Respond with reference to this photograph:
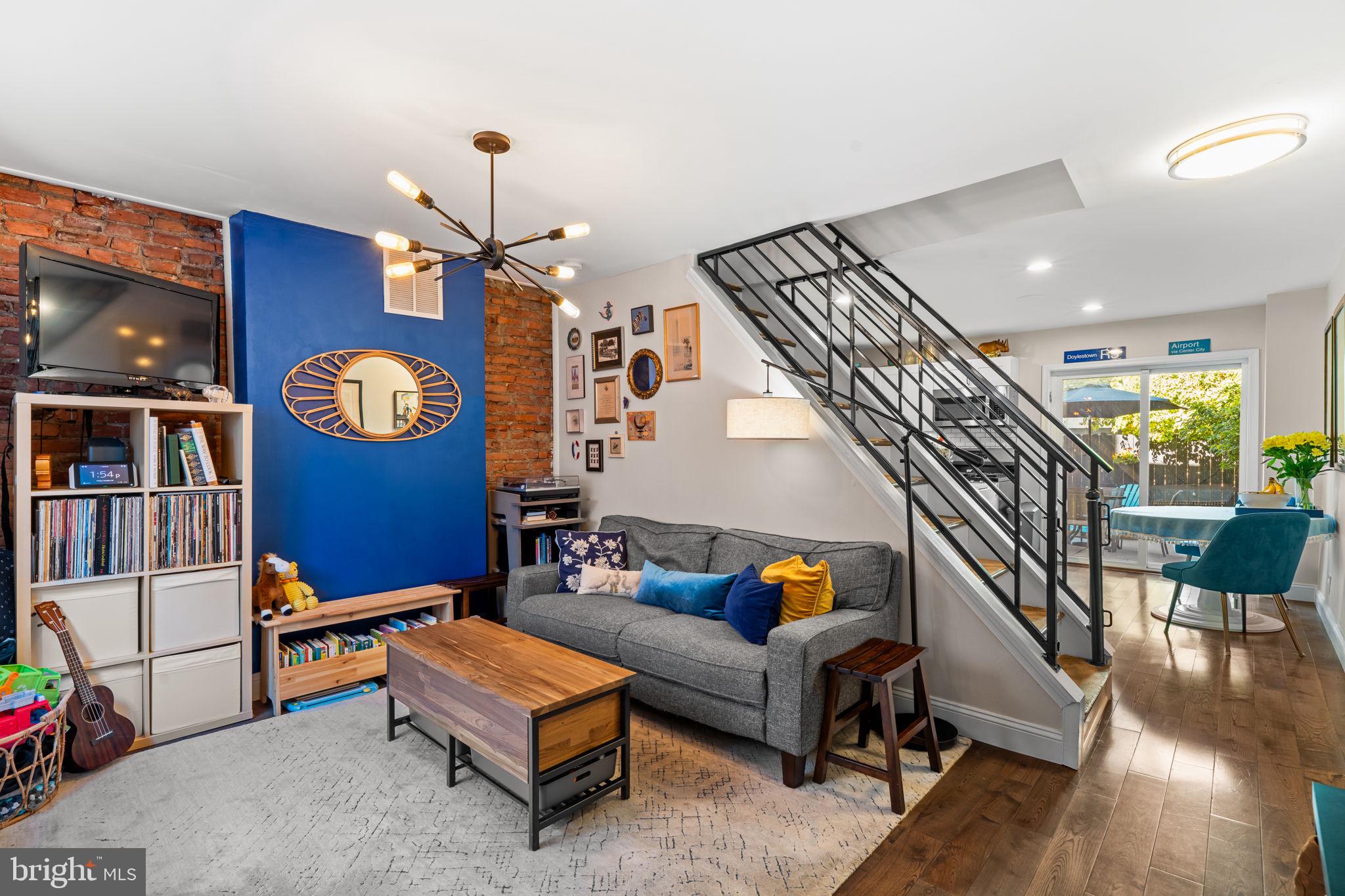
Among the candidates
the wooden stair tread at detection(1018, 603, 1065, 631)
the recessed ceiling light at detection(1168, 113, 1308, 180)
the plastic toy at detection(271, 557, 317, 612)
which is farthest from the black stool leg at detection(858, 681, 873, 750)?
the plastic toy at detection(271, 557, 317, 612)

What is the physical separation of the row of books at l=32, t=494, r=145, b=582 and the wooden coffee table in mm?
1243

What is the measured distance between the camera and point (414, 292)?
13.5 ft

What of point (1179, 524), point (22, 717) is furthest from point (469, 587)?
point (1179, 524)

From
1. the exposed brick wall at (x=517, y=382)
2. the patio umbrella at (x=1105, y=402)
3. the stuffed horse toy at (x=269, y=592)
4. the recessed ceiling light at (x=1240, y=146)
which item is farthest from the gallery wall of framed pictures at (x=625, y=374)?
the patio umbrella at (x=1105, y=402)

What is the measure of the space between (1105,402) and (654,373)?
535 cm

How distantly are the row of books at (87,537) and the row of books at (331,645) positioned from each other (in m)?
0.82

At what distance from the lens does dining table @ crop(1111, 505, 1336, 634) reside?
4312mm

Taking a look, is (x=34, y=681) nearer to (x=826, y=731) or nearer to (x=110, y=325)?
(x=110, y=325)

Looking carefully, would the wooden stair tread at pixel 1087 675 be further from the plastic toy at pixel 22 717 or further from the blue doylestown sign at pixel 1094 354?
the blue doylestown sign at pixel 1094 354

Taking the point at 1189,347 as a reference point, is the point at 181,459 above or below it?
below

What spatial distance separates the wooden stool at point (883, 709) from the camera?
2418mm

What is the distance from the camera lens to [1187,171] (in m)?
2.72

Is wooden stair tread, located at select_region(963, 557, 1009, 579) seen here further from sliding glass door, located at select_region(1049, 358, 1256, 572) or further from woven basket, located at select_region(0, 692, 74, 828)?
woven basket, located at select_region(0, 692, 74, 828)

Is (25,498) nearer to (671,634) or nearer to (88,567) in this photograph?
(88,567)
